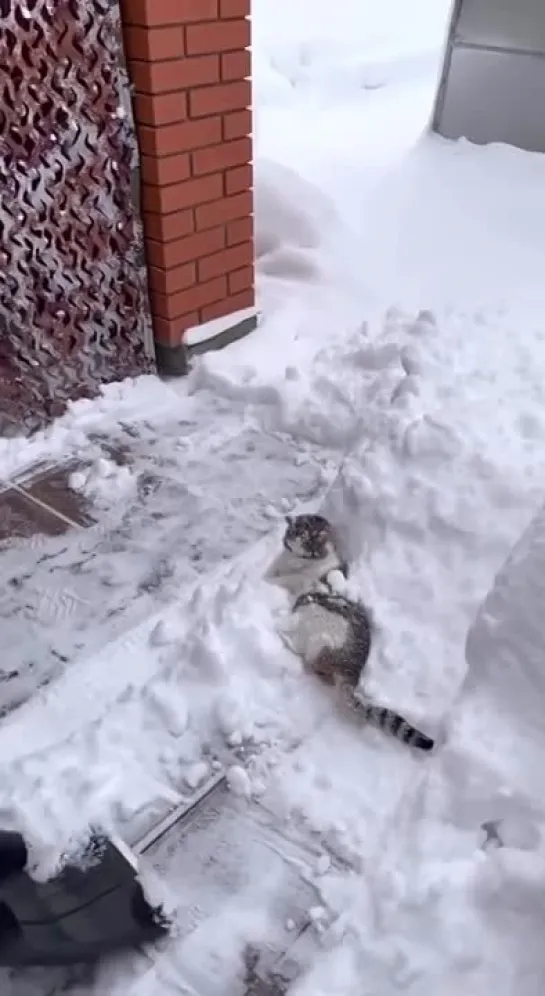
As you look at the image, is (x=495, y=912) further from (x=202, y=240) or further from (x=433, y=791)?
(x=202, y=240)

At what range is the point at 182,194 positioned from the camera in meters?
2.86

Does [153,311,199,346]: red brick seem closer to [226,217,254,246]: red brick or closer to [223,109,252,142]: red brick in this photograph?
[226,217,254,246]: red brick

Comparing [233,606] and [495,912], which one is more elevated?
[495,912]

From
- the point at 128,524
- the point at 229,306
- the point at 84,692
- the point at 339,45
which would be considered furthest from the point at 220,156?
the point at 339,45

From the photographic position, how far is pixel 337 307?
3.59 meters

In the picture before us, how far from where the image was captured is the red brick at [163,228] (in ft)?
9.32

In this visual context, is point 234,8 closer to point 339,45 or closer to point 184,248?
point 184,248

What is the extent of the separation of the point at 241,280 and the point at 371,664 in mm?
1866

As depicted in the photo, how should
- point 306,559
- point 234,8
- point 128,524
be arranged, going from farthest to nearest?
point 234,8 < point 128,524 < point 306,559

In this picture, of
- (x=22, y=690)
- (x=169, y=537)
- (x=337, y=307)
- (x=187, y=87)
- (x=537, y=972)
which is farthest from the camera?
(x=337, y=307)

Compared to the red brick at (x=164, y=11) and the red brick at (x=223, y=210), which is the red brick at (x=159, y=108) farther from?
the red brick at (x=223, y=210)

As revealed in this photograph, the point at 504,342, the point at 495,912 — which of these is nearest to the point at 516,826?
the point at 495,912

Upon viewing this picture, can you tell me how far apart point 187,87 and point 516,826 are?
7.80 ft

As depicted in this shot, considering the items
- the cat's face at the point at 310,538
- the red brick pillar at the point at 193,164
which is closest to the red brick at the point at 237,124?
the red brick pillar at the point at 193,164
